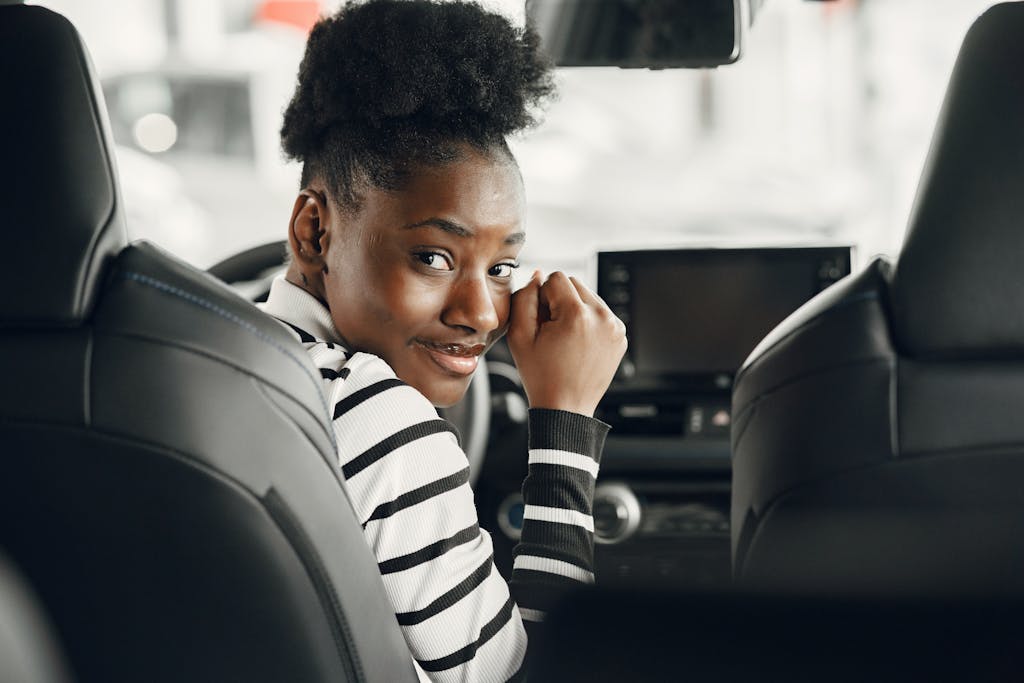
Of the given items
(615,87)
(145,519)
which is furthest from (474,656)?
(615,87)

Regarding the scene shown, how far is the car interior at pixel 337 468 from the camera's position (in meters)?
0.57

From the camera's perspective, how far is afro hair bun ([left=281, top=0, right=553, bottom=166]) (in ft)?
3.73

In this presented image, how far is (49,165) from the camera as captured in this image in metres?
0.81

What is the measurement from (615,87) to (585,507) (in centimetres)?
531

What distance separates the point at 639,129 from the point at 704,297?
390 cm

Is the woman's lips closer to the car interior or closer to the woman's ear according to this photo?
the woman's ear

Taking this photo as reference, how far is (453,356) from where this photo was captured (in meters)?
1.19

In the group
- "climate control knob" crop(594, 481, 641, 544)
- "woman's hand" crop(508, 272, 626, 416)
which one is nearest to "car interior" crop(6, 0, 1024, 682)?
"woman's hand" crop(508, 272, 626, 416)

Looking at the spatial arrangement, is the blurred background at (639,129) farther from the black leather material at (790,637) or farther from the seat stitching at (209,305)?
the black leather material at (790,637)

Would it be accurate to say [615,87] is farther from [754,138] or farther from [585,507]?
[585,507]

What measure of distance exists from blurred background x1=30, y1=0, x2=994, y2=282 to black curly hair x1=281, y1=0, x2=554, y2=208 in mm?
2383

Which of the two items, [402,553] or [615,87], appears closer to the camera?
[402,553]

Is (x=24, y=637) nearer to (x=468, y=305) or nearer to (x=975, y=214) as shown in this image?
(x=468, y=305)

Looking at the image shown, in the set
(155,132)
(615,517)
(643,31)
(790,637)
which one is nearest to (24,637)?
(790,637)
